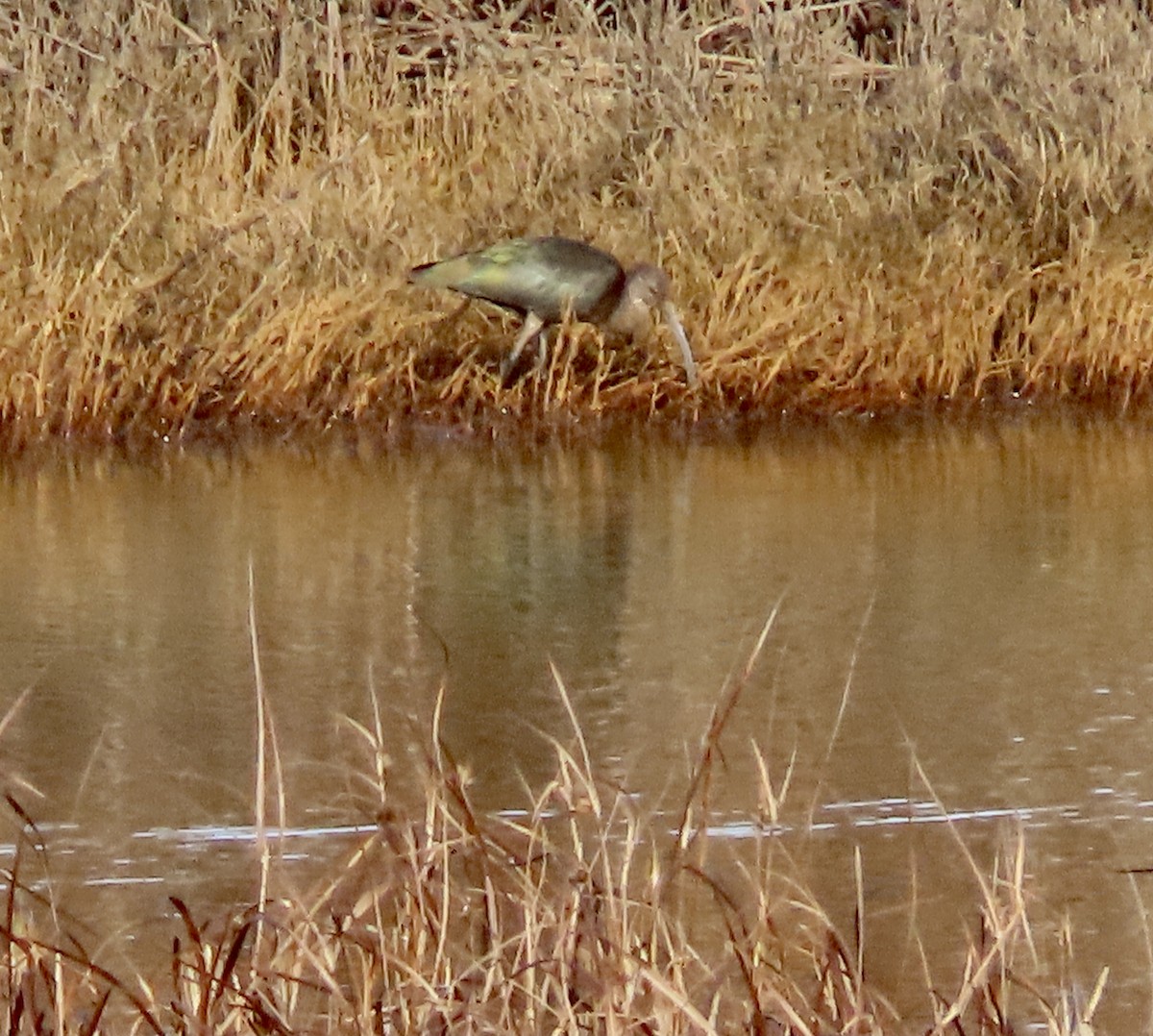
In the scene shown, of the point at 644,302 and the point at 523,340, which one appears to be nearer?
the point at 644,302

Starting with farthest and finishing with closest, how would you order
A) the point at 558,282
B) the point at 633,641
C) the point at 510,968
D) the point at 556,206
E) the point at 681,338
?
the point at 556,206
the point at 681,338
the point at 558,282
the point at 633,641
the point at 510,968

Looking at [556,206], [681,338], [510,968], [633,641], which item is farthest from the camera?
[556,206]

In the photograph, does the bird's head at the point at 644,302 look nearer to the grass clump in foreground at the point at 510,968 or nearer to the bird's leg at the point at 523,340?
the bird's leg at the point at 523,340

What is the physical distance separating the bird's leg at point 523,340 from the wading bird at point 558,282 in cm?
3

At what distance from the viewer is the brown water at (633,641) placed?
14.0ft

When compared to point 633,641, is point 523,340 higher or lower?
lower

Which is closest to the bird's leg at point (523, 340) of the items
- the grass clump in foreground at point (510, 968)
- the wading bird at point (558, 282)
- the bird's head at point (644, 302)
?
the wading bird at point (558, 282)

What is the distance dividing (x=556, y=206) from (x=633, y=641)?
4.21 m

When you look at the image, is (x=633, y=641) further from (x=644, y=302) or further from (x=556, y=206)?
(x=556, y=206)

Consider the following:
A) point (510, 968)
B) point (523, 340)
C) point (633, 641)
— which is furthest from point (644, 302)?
point (510, 968)

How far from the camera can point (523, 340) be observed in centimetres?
894

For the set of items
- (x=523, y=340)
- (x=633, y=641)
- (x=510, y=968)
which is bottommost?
(x=523, y=340)

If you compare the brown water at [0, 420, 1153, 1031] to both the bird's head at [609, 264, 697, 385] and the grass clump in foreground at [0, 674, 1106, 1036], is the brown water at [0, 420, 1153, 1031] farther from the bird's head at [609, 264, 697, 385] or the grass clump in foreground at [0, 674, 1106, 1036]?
the bird's head at [609, 264, 697, 385]

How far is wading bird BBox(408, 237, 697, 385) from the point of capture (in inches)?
343
